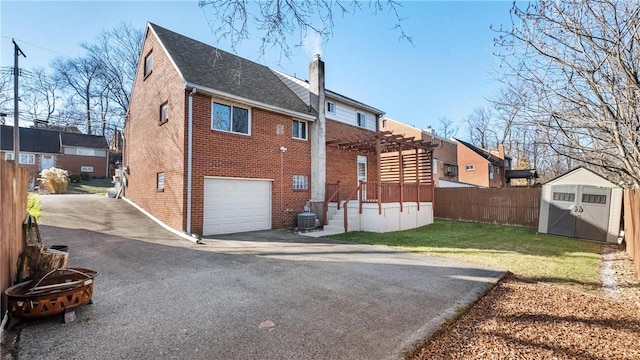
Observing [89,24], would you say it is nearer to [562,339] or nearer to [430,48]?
[430,48]

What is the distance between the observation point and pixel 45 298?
129 inches

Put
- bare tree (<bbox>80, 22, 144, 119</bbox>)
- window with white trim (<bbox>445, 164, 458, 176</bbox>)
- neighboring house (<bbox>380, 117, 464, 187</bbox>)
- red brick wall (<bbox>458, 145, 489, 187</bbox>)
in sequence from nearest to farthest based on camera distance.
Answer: neighboring house (<bbox>380, 117, 464, 187</bbox>)
bare tree (<bbox>80, 22, 144, 119</bbox>)
window with white trim (<bbox>445, 164, 458, 176</bbox>)
red brick wall (<bbox>458, 145, 489, 187</bbox>)

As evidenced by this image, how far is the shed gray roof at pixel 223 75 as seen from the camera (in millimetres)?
10391

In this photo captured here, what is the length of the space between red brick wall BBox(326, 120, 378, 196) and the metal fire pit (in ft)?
35.8

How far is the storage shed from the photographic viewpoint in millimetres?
10594

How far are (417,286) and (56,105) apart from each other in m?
40.6

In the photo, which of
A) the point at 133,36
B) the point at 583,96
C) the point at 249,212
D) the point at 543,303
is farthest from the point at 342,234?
the point at 133,36

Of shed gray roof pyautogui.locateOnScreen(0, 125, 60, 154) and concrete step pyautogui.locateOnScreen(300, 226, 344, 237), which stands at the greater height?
shed gray roof pyautogui.locateOnScreen(0, 125, 60, 154)

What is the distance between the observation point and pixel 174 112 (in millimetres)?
10172

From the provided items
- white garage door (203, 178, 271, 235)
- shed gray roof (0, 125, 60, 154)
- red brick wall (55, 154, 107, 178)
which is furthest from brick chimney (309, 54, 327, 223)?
shed gray roof (0, 125, 60, 154)

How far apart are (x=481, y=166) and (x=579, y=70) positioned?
2893 centimetres

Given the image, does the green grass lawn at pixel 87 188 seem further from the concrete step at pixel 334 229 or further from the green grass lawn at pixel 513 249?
the green grass lawn at pixel 513 249

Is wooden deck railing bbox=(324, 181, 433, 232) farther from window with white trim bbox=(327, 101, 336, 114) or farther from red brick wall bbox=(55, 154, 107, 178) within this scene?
red brick wall bbox=(55, 154, 107, 178)

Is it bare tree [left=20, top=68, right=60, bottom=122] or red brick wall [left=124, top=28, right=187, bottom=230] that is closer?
red brick wall [left=124, top=28, right=187, bottom=230]
